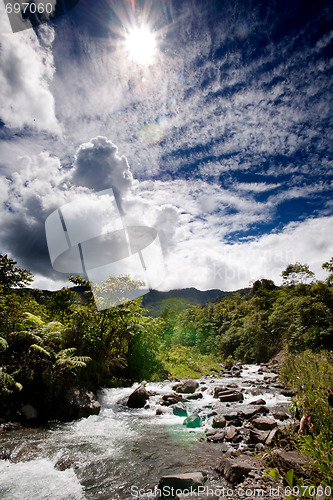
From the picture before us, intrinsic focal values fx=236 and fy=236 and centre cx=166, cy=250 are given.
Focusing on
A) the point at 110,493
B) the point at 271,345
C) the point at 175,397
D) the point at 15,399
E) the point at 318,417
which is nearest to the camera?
the point at 110,493

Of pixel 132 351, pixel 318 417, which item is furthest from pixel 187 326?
pixel 318 417

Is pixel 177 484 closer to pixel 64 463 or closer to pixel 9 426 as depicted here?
pixel 64 463

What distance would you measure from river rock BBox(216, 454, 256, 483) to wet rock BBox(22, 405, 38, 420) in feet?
18.7

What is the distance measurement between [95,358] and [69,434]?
4.65 m

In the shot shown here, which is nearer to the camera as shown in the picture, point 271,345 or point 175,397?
point 175,397

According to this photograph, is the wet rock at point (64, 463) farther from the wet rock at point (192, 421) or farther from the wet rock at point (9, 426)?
the wet rock at point (192, 421)

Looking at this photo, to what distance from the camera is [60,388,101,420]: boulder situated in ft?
26.1

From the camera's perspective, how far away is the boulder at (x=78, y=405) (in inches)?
313

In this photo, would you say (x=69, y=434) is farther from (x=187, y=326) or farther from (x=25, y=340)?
(x=187, y=326)

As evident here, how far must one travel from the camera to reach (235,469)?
460 centimetres

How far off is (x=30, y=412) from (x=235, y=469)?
627 centimetres

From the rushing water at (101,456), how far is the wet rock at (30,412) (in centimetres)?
69

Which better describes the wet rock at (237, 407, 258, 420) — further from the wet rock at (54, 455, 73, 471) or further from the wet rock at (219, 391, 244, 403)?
the wet rock at (54, 455, 73, 471)

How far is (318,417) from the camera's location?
490 cm
